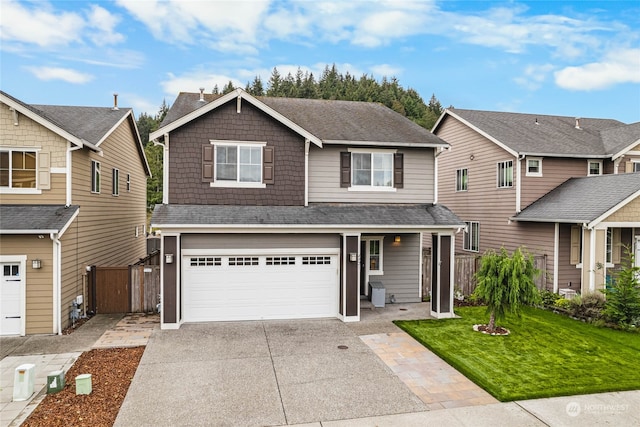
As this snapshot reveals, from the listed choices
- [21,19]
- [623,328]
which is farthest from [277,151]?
[623,328]

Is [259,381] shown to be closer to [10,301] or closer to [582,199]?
[10,301]

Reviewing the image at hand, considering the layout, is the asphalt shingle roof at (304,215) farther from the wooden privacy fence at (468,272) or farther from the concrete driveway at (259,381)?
the concrete driveway at (259,381)

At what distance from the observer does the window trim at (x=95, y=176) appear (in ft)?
43.1

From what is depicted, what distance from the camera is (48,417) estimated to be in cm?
613

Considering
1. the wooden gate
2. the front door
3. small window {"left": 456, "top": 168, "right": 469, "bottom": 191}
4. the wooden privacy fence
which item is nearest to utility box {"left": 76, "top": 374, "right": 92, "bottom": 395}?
the front door

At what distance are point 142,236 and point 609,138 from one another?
952 inches

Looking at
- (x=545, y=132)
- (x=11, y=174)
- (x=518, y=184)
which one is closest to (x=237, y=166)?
(x=11, y=174)

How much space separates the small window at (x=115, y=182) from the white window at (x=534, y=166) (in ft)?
56.3

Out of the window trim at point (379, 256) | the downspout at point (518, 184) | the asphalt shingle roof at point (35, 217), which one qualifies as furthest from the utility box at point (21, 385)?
the downspout at point (518, 184)

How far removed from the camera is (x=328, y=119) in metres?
14.8

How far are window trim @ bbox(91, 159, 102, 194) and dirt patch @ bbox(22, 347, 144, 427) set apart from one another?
636 cm

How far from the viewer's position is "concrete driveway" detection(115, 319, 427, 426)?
632cm

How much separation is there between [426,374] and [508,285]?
12.1ft

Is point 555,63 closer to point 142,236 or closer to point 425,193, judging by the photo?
point 425,193
